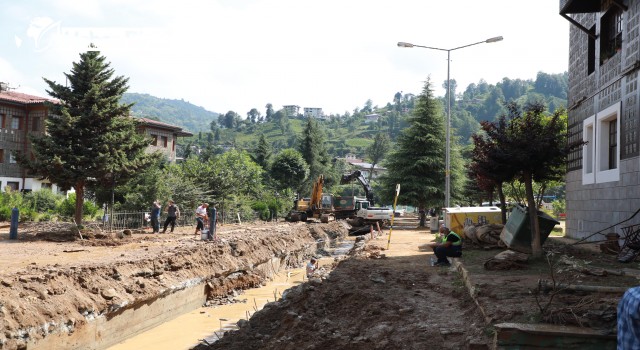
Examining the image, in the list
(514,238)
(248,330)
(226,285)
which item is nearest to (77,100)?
(226,285)

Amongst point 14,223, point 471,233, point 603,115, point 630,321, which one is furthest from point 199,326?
point 603,115

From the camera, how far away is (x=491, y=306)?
7.75 metres

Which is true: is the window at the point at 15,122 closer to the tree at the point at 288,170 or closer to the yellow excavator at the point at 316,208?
the yellow excavator at the point at 316,208

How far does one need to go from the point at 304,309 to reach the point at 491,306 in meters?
3.83

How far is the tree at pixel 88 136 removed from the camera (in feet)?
67.8

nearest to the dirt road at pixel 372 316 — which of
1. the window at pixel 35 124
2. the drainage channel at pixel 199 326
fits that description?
the drainage channel at pixel 199 326

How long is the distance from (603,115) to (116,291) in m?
14.4

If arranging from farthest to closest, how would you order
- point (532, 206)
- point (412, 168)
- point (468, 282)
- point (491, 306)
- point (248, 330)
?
point (412, 168), point (532, 206), point (468, 282), point (248, 330), point (491, 306)

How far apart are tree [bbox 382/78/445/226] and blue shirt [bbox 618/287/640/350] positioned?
34.7 m

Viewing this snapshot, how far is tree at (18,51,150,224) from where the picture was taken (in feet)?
67.8

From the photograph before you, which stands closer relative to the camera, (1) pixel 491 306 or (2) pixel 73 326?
(1) pixel 491 306

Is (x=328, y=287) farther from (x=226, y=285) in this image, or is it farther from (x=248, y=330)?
(x=226, y=285)

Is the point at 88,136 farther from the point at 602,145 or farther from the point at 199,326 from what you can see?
Result: the point at 602,145

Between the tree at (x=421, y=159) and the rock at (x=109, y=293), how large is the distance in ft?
95.2
